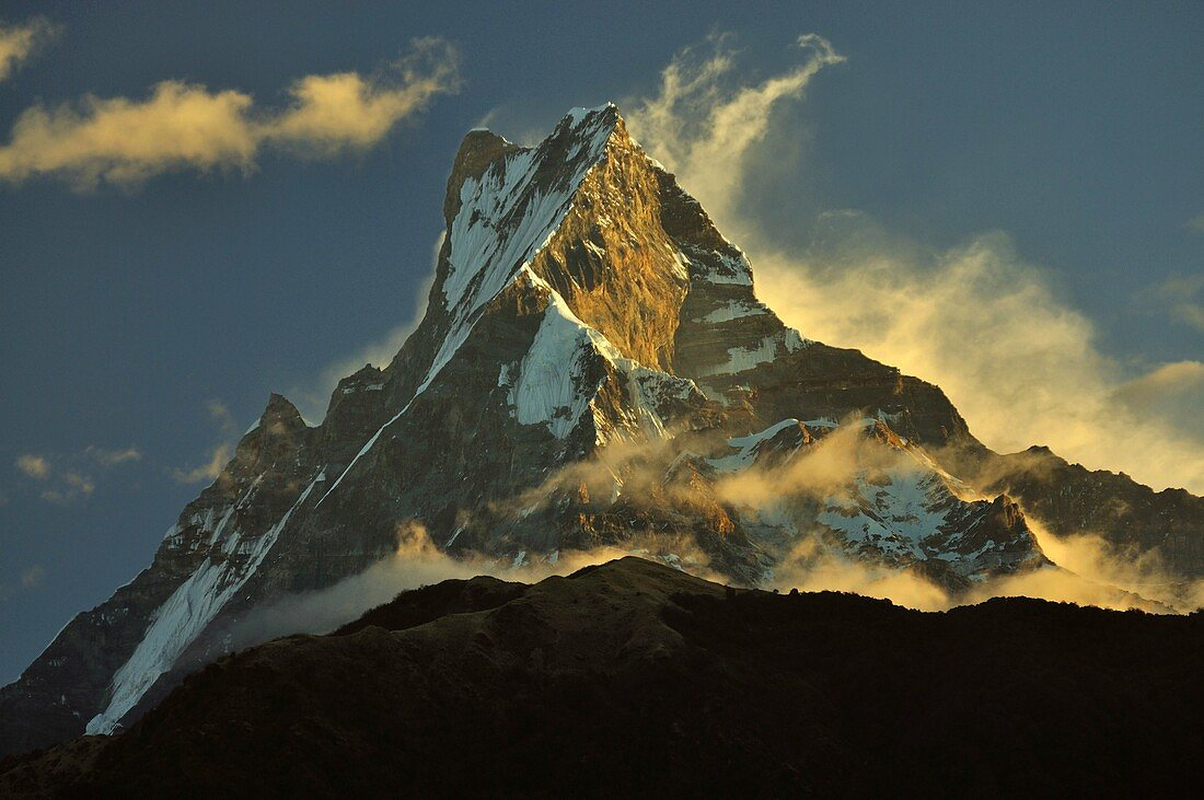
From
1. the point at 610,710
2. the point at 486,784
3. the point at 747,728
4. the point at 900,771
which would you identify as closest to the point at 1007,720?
the point at 900,771

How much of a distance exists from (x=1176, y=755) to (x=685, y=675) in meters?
48.8

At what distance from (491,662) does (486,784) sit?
21998 mm

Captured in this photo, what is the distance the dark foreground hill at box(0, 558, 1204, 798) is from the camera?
552 feet

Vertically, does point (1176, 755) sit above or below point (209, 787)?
above

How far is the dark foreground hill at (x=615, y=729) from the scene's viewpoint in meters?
168

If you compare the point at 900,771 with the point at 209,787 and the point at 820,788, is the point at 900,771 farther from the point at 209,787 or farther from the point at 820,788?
the point at 209,787

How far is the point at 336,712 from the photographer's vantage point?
177 meters

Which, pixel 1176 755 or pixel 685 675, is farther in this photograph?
pixel 685 675

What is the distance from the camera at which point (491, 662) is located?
635 ft

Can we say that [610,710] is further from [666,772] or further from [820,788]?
[820,788]

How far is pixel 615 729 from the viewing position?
185125 mm

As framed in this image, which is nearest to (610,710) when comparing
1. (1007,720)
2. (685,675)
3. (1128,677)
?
(685,675)

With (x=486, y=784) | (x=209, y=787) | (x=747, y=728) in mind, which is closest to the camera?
(x=209, y=787)

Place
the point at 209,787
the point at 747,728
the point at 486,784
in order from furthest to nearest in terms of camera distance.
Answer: the point at 747,728 → the point at 486,784 → the point at 209,787
